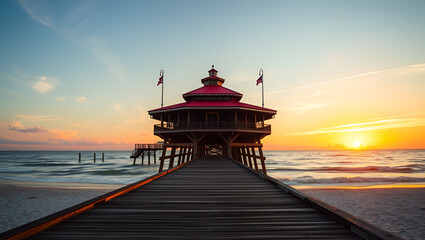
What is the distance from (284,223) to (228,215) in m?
1.17

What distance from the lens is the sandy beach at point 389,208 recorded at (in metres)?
12.4

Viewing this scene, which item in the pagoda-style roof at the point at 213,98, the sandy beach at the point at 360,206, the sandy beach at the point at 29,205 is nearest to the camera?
the sandy beach at the point at 360,206

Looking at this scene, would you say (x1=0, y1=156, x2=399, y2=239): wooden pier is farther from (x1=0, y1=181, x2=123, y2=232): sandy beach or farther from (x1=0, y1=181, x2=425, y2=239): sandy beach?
(x1=0, y1=181, x2=123, y2=232): sandy beach

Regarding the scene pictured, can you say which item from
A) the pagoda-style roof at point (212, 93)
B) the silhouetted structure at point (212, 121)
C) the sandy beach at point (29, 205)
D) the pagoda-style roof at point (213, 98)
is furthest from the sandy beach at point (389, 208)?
the sandy beach at point (29, 205)

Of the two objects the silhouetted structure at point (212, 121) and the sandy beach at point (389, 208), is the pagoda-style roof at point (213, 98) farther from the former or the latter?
the sandy beach at point (389, 208)

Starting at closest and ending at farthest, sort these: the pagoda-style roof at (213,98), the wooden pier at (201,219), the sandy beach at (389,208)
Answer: the wooden pier at (201,219) → the sandy beach at (389,208) → the pagoda-style roof at (213,98)

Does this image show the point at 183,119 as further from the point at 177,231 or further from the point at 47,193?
the point at 177,231

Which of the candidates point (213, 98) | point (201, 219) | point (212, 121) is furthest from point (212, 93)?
point (201, 219)

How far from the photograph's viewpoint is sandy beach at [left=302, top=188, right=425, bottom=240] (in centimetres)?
1245

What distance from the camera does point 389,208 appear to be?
1655cm

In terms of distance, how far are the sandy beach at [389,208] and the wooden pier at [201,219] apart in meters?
10.1

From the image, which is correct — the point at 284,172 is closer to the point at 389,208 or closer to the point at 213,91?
the point at 213,91

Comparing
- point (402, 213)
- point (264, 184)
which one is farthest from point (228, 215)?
point (402, 213)

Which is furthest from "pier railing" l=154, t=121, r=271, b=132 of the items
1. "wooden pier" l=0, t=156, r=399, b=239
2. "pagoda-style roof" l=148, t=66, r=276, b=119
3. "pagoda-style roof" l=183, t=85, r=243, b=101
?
"wooden pier" l=0, t=156, r=399, b=239
